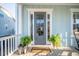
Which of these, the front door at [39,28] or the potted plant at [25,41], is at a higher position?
the front door at [39,28]

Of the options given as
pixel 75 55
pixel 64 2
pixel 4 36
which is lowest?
pixel 75 55

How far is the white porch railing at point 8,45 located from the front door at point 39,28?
0.35m

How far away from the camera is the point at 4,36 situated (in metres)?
4.15

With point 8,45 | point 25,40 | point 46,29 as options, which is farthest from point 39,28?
point 8,45

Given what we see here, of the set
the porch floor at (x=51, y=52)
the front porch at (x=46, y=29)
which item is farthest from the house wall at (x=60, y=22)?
the porch floor at (x=51, y=52)

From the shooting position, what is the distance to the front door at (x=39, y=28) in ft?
13.9

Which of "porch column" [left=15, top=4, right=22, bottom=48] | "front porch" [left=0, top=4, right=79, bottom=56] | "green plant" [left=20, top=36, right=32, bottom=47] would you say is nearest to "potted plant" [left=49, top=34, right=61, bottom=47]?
"front porch" [left=0, top=4, right=79, bottom=56]

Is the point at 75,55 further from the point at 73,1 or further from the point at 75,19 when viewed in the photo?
the point at 73,1

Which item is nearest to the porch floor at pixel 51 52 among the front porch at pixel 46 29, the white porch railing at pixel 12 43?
the front porch at pixel 46 29

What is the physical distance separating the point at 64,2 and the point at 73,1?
15 cm

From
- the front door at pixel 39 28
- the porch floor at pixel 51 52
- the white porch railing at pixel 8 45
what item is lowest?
the porch floor at pixel 51 52

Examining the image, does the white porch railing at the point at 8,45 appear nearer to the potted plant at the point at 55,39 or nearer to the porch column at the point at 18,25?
the porch column at the point at 18,25

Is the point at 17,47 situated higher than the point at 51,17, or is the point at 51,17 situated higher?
the point at 51,17

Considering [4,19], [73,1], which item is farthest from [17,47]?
[73,1]
